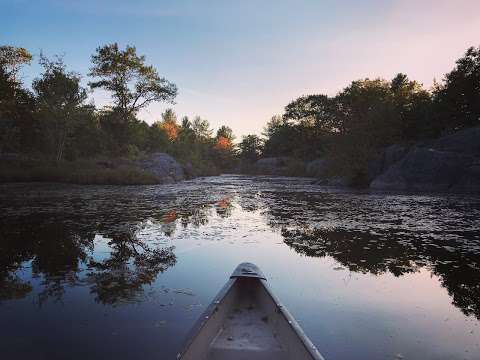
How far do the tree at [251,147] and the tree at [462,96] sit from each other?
51193mm

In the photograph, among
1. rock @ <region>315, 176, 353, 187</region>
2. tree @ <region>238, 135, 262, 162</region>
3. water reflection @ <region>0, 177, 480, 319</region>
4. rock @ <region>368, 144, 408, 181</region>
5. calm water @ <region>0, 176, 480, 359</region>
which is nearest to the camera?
calm water @ <region>0, 176, 480, 359</region>

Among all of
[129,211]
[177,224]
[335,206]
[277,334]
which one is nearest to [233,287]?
[277,334]

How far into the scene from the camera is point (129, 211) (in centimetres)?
1151

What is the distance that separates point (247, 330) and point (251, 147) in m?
77.0

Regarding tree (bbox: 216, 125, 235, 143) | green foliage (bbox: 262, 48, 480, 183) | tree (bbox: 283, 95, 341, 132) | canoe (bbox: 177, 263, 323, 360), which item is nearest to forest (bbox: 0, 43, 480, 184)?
green foliage (bbox: 262, 48, 480, 183)

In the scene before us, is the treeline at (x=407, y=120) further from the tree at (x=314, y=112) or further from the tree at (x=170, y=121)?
the tree at (x=170, y=121)

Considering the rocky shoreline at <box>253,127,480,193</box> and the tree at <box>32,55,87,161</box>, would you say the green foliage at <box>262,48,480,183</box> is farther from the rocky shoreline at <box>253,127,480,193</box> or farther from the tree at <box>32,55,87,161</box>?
the tree at <box>32,55,87,161</box>

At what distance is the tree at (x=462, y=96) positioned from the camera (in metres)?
27.1

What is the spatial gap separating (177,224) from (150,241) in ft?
7.31

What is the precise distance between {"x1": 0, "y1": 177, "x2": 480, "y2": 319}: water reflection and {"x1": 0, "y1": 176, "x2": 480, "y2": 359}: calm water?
38 millimetres

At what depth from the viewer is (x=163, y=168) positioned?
32125 millimetres

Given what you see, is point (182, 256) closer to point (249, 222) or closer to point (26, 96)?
point (249, 222)

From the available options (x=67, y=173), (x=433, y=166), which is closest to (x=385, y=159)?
(x=433, y=166)

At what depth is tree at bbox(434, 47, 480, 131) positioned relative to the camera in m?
27.1
